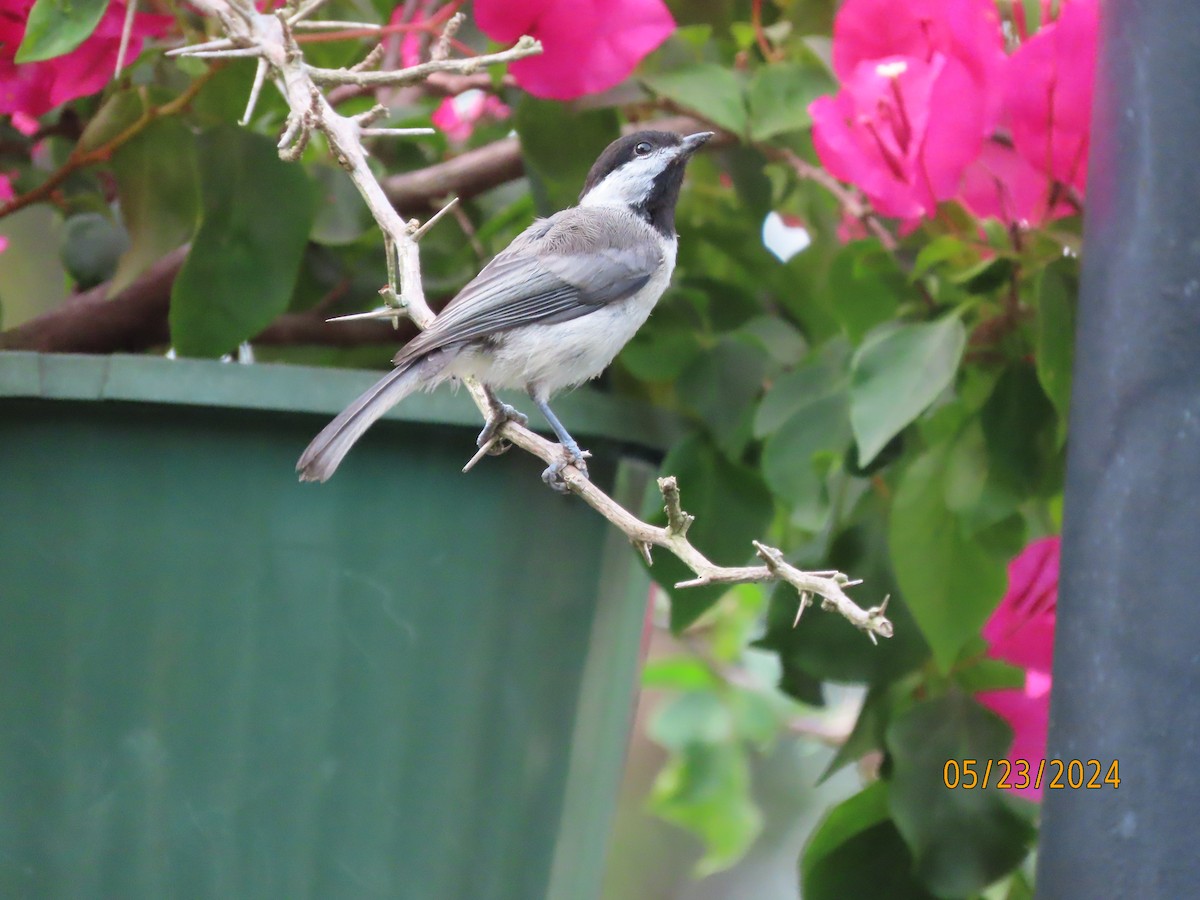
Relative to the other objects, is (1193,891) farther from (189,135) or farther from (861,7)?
(189,135)

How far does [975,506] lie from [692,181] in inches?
27.8

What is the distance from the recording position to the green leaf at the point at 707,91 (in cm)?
131

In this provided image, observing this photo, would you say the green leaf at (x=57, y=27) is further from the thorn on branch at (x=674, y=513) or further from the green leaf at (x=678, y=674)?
the green leaf at (x=678, y=674)

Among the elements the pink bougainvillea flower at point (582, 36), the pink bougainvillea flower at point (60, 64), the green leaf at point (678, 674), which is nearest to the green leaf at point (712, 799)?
the green leaf at point (678, 674)

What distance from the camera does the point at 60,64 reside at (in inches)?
48.9

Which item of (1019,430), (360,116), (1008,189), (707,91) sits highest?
(360,116)

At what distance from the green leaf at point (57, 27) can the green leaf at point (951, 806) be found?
952 mm

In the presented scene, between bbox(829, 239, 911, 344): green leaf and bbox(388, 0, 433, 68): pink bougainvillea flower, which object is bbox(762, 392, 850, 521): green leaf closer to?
bbox(829, 239, 911, 344): green leaf

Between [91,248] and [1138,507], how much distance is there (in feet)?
3.47

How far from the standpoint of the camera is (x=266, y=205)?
1.26 m

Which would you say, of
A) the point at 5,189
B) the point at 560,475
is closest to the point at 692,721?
the point at 560,475

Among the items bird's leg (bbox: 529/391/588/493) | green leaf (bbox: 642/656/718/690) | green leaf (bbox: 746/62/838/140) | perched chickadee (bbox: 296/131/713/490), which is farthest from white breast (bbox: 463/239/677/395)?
green leaf (bbox: 642/656/718/690)

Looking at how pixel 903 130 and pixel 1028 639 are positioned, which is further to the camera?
pixel 1028 639

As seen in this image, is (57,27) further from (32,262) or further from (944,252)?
(944,252)
